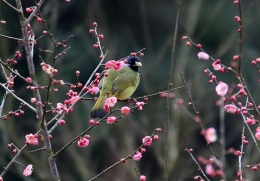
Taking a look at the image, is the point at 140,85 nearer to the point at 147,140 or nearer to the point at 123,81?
the point at 123,81

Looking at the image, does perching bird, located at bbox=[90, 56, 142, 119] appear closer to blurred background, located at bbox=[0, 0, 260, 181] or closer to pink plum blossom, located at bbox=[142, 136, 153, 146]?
pink plum blossom, located at bbox=[142, 136, 153, 146]

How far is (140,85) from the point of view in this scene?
15398mm

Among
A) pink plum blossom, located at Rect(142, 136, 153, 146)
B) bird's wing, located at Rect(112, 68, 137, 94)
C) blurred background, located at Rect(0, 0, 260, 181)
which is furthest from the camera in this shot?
blurred background, located at Rect(0, 0, 260, 181)

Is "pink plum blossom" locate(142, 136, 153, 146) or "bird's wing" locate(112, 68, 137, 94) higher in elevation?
"pink plum blossom" locate(142, 136, 153, 146)

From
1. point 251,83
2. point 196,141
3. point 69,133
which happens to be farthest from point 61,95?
point 251,83

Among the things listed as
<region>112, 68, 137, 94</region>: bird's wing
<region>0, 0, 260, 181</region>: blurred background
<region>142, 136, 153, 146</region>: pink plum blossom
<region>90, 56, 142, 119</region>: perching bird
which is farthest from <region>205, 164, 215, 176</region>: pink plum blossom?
<region>0, 0, 260, 181</region>: blurred background

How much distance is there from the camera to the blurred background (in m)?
12.4

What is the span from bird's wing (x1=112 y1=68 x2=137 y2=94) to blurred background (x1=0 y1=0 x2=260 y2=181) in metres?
1.95

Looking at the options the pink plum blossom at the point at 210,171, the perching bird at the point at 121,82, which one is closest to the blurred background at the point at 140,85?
the perching bird at the point at 121,82

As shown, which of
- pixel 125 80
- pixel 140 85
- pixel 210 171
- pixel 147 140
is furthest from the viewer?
pixel 140 85

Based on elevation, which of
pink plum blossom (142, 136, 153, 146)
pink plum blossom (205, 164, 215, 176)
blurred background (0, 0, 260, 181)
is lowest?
blurred background (0, 0, 260, 181)

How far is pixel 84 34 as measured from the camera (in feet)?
56.5

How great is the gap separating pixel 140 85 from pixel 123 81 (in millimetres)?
8884

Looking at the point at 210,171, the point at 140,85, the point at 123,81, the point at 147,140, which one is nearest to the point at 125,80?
the point at 123,81
